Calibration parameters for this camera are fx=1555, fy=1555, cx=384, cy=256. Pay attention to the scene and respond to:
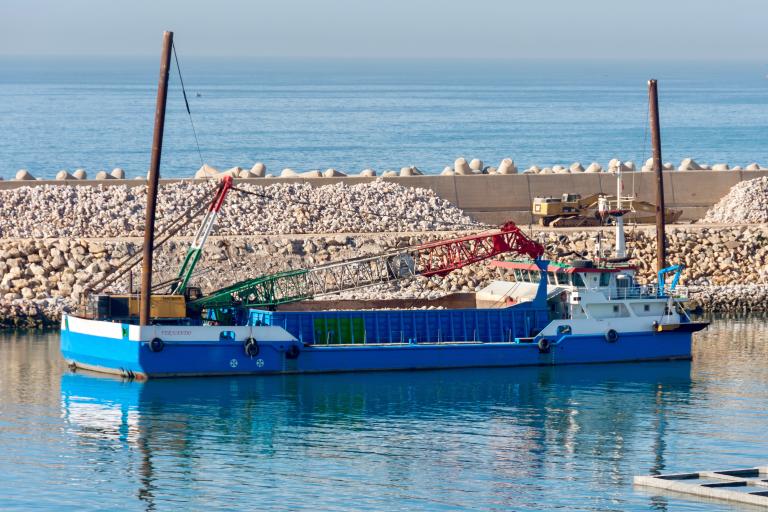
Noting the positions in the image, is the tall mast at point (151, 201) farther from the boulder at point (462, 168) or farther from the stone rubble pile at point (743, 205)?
the stone rubble pile at point (743, 205)

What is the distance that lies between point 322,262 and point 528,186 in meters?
13.9

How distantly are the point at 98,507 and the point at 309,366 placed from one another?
14167 mm

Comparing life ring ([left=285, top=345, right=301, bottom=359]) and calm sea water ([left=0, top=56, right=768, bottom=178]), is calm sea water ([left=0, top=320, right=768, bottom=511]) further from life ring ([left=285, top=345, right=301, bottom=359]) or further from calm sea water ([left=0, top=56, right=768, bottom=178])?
calm sea water ([left=0, top=56, right=768, bottom=178])

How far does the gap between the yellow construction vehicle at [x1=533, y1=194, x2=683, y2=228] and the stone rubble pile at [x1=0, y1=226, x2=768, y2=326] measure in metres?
1.99

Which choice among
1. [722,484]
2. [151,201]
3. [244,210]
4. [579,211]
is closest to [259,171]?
[244,210]

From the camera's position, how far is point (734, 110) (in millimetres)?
196875

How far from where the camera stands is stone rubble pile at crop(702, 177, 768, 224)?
2510 inches

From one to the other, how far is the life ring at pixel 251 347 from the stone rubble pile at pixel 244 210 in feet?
49.3

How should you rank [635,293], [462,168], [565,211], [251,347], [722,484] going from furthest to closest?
[462,168] < [565,211] < [635,293] < [251,347] < [722,484]

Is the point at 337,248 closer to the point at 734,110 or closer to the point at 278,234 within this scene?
the point at 278,234

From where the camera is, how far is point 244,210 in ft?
195

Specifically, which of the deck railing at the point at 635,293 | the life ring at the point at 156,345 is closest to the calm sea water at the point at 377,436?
the life ring at the point at 156,345

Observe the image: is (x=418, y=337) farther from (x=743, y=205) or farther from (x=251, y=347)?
(x=743, y=205)

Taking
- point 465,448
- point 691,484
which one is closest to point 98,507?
point 465,448
